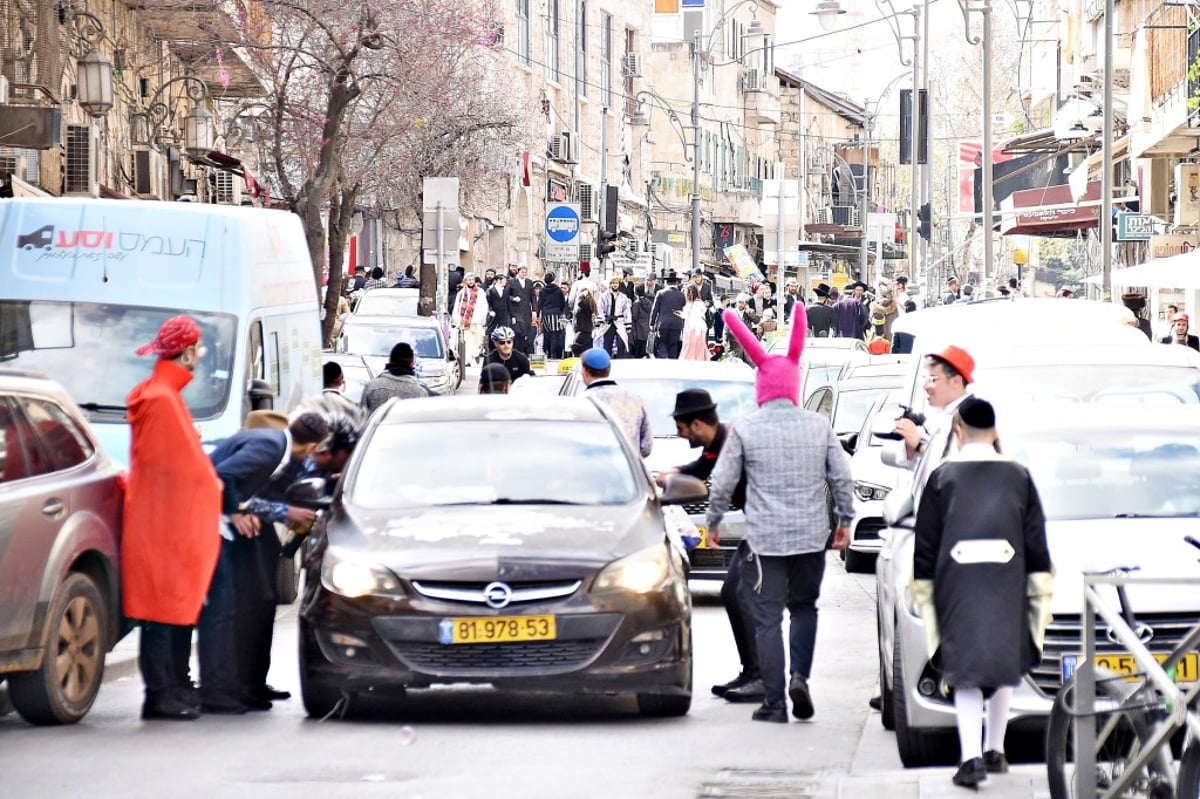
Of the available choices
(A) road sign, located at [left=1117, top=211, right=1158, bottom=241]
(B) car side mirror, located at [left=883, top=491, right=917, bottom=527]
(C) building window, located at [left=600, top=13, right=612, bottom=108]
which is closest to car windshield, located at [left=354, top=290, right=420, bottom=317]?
(A) road sign, located at [left=1117, top=211, right=1158, bottom=241]

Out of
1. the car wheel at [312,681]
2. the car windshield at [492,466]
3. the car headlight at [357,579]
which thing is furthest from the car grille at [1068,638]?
the car wheel at [312,681]

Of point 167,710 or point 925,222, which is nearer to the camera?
point 167,710

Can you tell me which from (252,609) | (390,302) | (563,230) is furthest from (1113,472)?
(563,230)

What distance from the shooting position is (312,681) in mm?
10312

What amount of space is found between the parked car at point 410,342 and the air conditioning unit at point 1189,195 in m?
14.4

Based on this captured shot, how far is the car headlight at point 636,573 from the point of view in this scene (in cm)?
1023

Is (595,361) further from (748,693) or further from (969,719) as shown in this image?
(969,719)

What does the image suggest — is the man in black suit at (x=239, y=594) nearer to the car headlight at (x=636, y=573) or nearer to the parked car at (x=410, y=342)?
the car headlight at (x=636, y=573)

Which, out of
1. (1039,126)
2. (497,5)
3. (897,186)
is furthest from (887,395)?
(897,186)

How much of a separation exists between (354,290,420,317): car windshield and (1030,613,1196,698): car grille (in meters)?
32.7

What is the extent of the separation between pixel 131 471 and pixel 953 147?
105 metres

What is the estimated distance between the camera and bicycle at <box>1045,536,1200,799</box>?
21.1 feet

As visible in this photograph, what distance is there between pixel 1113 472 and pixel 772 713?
1.84 m

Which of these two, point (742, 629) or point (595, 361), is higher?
point (595, 361)
